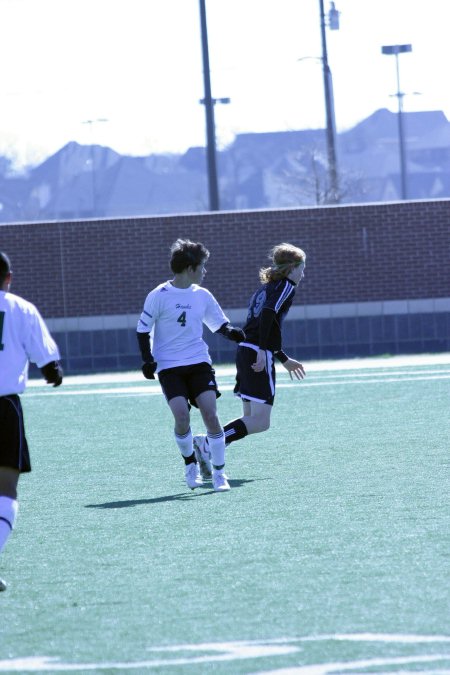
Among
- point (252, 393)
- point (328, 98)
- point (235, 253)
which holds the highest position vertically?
point (328, 98)

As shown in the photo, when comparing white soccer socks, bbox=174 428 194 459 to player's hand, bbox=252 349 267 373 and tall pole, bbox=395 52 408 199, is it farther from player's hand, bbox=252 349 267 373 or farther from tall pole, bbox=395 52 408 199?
tall pole, bbox=395 52 408 199

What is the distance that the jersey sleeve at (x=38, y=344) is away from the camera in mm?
6574

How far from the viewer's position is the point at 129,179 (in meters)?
41.1

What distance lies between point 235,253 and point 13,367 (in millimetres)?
17580

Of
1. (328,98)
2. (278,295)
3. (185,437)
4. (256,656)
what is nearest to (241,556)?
(256,656)

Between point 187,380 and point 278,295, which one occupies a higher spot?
point 278,295

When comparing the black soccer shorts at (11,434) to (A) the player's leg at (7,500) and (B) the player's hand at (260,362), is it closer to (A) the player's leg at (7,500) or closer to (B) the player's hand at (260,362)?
(A) the player's leg at (7,500)

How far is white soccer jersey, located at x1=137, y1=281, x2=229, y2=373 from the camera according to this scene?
9.68 metres

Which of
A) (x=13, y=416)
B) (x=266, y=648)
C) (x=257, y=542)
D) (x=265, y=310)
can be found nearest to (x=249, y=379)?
(x=265, y=310)

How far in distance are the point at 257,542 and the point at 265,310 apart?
9.59 ft

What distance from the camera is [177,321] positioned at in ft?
31.9

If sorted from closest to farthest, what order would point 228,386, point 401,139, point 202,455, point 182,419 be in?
point 182,419, point 202,455, point 228,386, point 401,139

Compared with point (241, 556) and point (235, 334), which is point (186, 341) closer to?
point (235, 334)

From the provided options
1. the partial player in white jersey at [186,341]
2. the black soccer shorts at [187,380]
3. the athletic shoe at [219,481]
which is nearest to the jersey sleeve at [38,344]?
the partial player in white jersey at [186,341]
